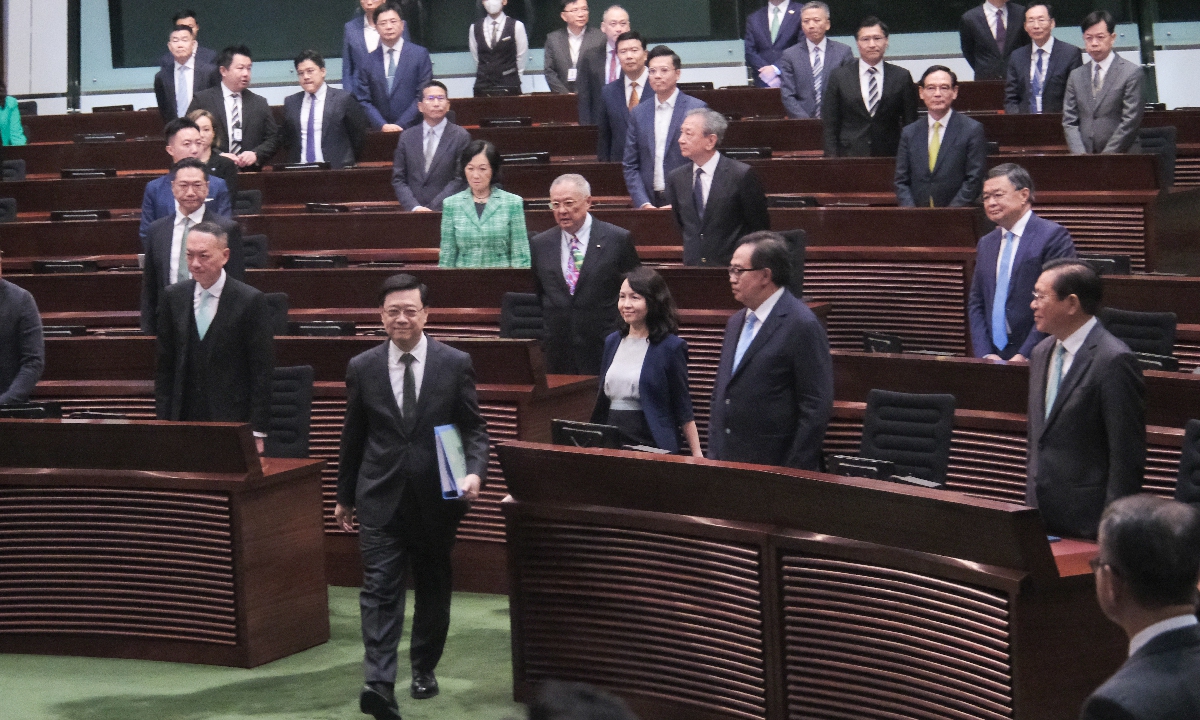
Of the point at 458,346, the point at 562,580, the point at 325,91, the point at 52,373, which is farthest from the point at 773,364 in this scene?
the point at 325,91

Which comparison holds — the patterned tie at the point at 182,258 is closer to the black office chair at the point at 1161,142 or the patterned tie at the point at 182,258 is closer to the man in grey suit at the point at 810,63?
the man in grey suit at the point at 810,63

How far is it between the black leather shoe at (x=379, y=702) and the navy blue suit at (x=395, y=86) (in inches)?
199

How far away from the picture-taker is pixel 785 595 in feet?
12.8

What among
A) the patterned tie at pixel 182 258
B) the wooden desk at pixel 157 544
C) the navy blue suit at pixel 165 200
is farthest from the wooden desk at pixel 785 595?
the navy blue suit at pixel 165 200

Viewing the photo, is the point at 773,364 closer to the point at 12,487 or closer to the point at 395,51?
the point at 12,487

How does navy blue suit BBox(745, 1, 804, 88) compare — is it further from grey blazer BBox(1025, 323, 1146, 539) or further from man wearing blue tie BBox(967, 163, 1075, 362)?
grey blazer BBox(1025, 323, 1146, 539)

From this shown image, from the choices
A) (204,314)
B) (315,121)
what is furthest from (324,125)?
(204,314)

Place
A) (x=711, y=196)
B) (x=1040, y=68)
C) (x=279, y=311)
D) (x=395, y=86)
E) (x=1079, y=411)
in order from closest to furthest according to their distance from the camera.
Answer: (x=1079, y=411)
(x=711, y=196)
(x=279, y=311)
(x=1040, y=68)
(x=395, y=86)

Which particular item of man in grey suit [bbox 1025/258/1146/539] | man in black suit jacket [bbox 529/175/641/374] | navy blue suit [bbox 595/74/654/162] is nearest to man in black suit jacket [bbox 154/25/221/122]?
navy blue suit [bbox 595/74/654/162]

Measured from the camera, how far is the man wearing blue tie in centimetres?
524

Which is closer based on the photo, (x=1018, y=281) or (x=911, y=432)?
(x=911, y=432)

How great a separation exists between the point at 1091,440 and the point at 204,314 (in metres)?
2.79

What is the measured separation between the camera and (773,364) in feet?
14.4

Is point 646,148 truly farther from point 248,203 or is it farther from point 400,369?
point 400,369
